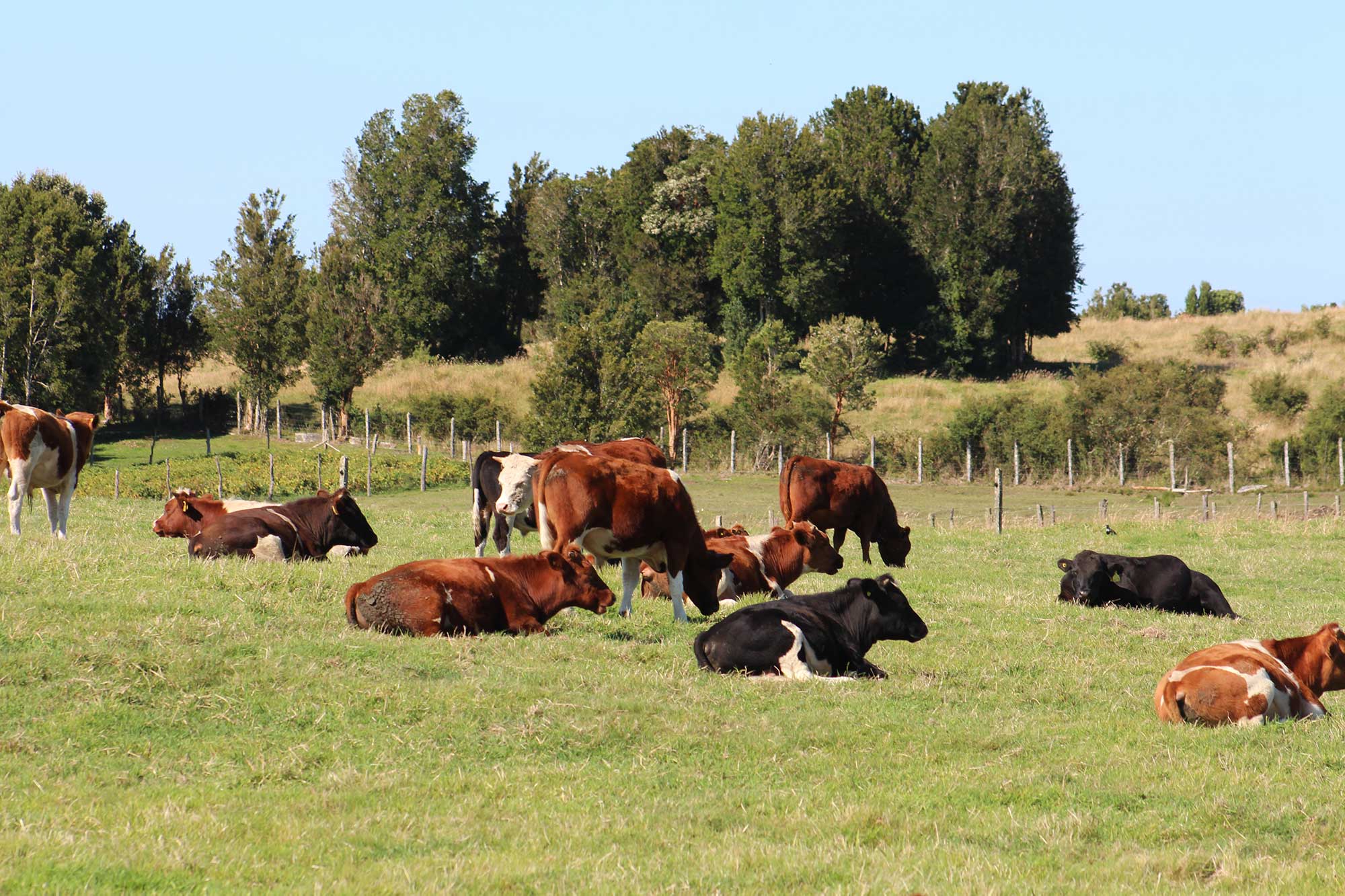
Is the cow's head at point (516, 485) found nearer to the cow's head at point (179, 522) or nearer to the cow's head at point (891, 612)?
the cow's head at point (179, 522)

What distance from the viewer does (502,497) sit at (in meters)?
18.0

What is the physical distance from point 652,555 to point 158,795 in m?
8.20

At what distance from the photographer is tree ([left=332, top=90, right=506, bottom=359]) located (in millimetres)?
87062

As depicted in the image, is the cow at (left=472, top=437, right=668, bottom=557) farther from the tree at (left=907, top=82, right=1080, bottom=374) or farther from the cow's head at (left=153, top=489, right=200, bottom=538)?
the tree at (left=907, top=82, right=1080, bottom=374)

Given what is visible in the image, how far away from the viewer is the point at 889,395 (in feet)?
240

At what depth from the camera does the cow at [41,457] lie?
59.9 feet

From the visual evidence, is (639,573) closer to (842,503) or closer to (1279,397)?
(842,503)

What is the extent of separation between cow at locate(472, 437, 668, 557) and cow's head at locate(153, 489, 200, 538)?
3.95 m

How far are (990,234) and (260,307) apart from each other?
41.0 meters

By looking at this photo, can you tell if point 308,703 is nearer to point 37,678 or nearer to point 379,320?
point 37,678

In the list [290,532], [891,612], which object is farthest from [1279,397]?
[891,612]

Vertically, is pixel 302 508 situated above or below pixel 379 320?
below

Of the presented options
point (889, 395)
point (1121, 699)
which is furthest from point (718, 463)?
point (1121, 699)

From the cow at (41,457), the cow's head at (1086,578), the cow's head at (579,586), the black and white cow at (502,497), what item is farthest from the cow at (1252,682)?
the cow at (41,457)
